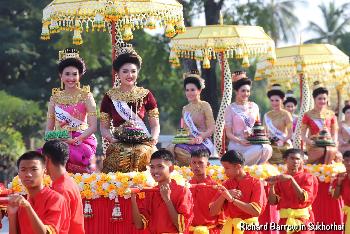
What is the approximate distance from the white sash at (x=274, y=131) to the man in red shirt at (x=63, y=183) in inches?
301

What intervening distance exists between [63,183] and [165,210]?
1162 mm

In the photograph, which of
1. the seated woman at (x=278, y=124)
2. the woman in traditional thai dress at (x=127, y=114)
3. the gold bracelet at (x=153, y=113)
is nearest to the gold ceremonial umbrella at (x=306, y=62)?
the seated woman at (x=278, y=124)

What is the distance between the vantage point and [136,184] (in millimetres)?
9734

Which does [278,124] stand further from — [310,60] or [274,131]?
[310,60]

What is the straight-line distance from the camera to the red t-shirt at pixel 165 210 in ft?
28.2

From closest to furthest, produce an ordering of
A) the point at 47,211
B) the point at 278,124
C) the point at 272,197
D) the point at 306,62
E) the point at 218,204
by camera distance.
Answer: the point at 47,211
the point at 218,204
the point at 272,197
the point at 278,124
the point at 306,62

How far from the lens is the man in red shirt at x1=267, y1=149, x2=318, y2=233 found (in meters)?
11.5

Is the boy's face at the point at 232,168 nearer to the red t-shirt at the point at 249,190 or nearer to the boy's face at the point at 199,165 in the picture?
the red t-shirt at the point at 249,190

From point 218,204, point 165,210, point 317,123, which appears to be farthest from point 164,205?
point 317,123

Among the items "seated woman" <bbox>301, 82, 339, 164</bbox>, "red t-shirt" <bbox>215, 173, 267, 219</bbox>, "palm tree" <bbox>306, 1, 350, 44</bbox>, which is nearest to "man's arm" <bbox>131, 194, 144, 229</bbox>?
"red t-shirt" <bbox>215, 173, 267, 219</bbox>

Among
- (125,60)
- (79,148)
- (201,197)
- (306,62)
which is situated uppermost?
(306,62)

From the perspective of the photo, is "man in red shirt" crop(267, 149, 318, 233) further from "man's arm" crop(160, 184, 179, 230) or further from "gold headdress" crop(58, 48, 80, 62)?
"man's arm" crop(160, 184, 179, 230)

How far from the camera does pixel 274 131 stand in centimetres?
1559

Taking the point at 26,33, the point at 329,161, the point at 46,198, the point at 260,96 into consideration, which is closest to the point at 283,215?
the point at 329,161
